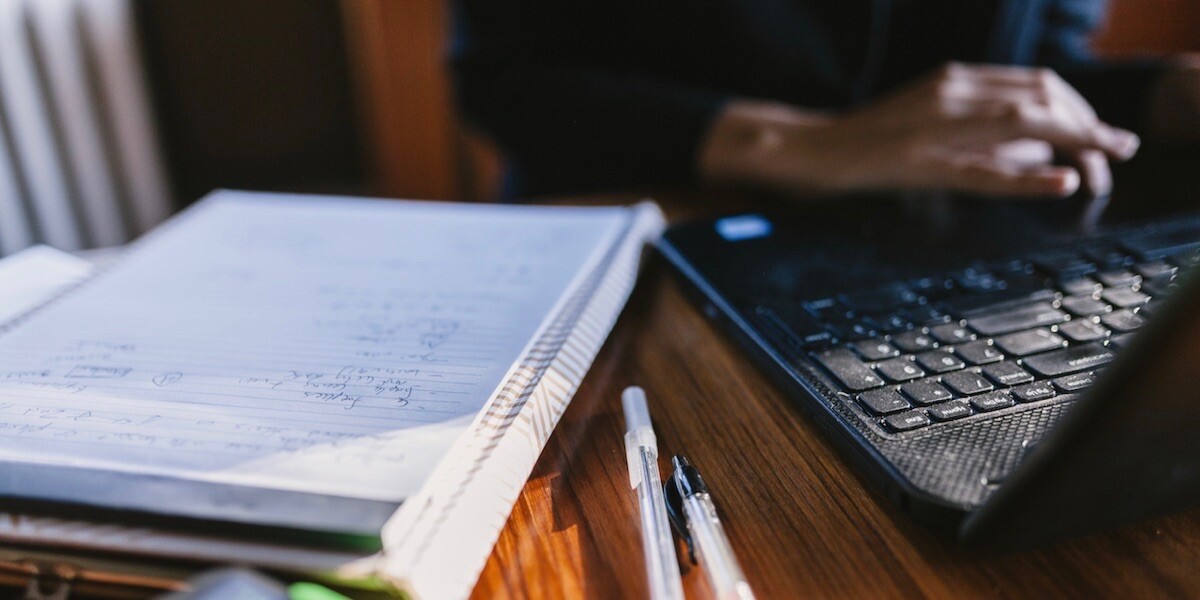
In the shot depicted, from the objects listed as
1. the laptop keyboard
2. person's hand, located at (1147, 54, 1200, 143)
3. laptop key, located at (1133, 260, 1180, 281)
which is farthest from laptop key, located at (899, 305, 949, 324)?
person's hand, located at (1147, 54, 1200, 143)

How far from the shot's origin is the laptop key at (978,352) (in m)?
0.29

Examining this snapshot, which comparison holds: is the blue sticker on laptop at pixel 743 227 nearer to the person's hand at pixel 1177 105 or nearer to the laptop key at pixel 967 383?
the laptop key at pixel 967 383

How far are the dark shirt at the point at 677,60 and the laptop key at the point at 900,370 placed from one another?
0.36m

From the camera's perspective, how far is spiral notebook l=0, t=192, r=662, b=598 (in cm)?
21

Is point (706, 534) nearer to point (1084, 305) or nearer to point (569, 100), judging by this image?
point (1084, 305)

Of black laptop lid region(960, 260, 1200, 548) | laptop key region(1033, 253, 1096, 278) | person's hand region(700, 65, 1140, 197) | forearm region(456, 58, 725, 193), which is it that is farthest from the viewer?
forearm region(456, 58, 725, 193)

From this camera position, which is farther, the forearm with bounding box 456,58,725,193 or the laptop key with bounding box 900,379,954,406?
the forearm with bounding box 456,58,725,193

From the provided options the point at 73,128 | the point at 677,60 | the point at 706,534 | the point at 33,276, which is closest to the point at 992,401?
the point at 706,534

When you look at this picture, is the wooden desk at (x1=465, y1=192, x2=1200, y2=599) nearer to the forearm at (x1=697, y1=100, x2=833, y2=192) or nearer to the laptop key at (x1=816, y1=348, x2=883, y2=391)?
the laptop key at (x1=816, y1=348, x2=883, y2=391)

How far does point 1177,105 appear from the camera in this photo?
609mm

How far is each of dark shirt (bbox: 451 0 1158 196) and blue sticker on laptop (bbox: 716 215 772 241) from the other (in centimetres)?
17

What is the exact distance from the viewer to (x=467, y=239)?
0.43 m

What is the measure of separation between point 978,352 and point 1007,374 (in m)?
0.02

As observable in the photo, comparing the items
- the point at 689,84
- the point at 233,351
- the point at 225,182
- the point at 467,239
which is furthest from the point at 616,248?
the point at 225,182
